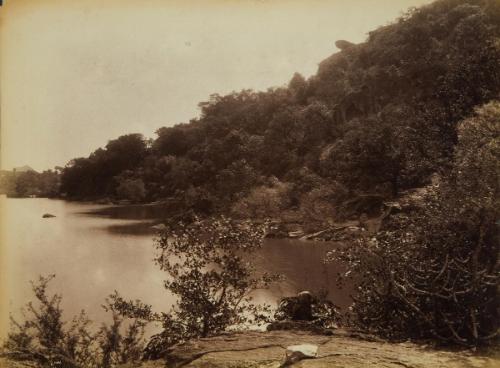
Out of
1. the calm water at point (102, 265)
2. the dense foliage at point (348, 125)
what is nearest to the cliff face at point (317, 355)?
the calm water at point (102, 265)

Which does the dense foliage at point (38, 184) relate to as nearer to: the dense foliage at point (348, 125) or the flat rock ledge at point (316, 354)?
the dense foliage at point (348, 125)

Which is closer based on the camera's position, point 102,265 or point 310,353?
point 310,353

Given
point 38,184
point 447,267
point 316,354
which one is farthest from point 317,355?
point 38,184

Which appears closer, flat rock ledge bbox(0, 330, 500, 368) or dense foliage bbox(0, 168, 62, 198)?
flat rock ledge bbox(0, 330, 500, 368)

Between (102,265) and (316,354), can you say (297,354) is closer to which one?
(316,354)

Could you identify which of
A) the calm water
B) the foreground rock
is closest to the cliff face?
the foreground rock

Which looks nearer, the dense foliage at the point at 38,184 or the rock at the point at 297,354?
the rock at the point at 297,354

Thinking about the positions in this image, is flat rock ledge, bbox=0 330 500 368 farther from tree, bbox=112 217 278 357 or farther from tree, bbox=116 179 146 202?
tree, bbox=116 179 146 202
